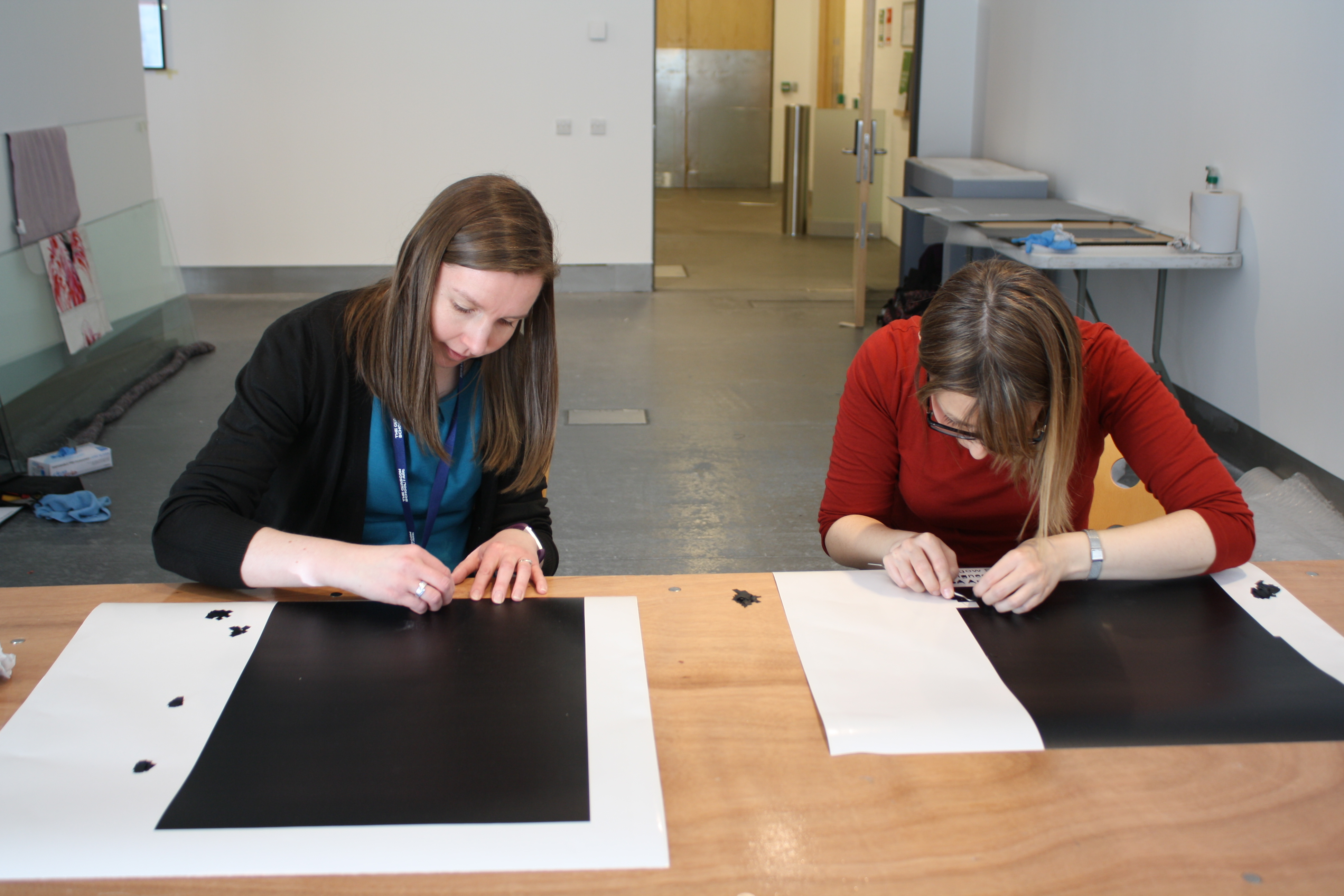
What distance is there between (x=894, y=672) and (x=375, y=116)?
235 inches

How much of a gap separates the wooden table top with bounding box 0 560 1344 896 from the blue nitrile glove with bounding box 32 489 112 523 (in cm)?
226

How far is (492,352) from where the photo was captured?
57.9 inches

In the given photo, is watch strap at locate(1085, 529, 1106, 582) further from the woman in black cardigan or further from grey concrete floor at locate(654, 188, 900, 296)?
grey concrete floor at locate(654, 188, 900, 296)

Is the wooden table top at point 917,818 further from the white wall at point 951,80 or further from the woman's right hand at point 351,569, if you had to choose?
the white wall at point 951,80

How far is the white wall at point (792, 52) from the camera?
11.3 meters

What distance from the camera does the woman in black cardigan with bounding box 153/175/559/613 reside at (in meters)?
Answer: 1.21

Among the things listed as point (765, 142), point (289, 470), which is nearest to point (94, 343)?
point (289, 470)

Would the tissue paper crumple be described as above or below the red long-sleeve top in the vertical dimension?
above

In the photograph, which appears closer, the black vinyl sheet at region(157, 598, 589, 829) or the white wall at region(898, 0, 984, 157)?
the black vinyl sheet at region(157, 598, 589, 829)

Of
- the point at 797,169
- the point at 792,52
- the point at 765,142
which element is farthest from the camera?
the point at 765,142

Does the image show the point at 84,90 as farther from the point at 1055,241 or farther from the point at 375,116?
the point at 1055,241

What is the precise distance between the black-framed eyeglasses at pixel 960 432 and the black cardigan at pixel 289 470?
1.78 ft

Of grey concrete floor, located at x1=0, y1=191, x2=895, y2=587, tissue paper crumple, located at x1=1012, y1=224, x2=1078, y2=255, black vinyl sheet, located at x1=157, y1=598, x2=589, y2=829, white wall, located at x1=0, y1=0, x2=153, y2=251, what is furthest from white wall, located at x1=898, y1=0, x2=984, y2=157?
black vinyl sheet, located at x1=157, y1=598, x2=589, y2=829

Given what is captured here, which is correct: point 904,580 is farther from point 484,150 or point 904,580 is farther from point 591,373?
point 484,150
